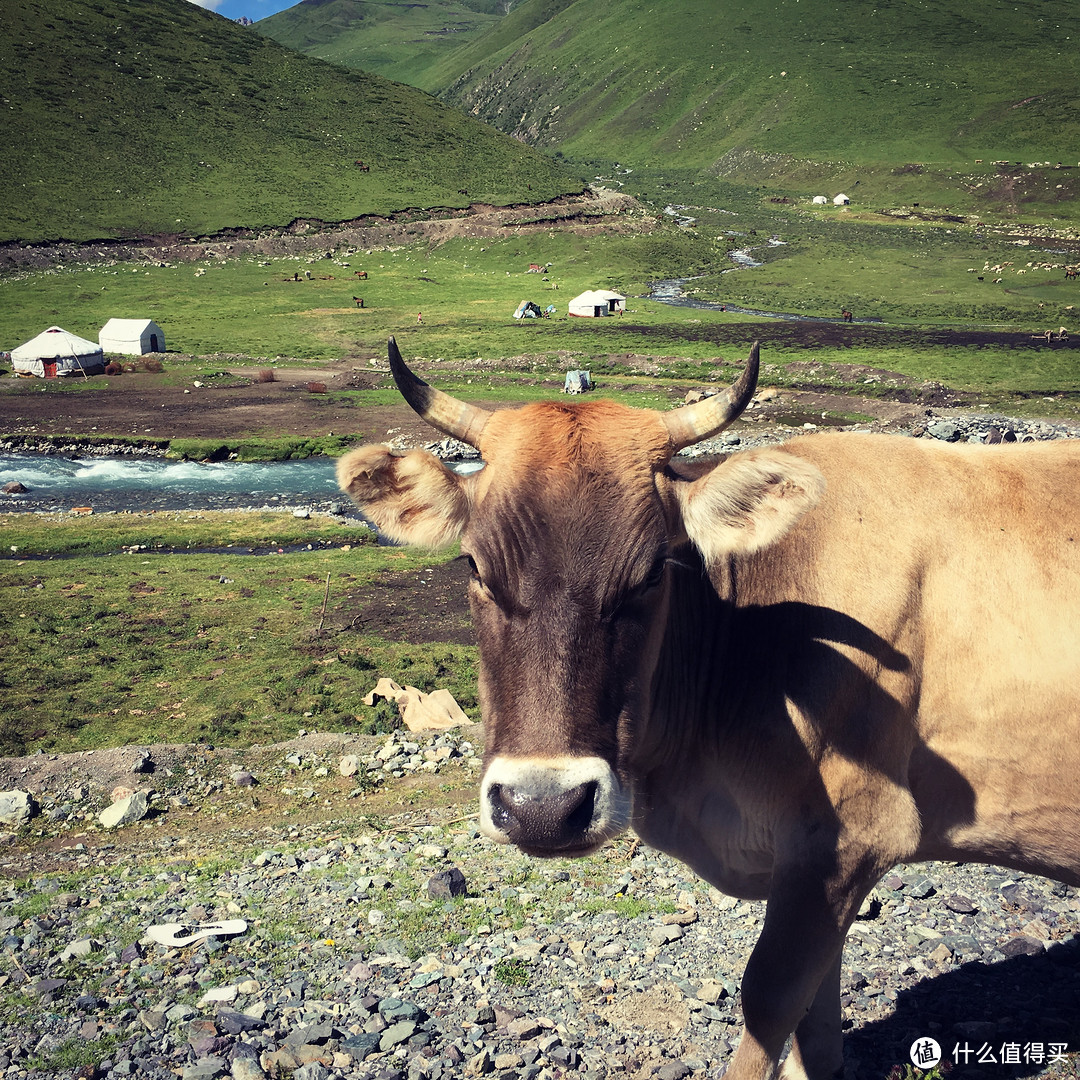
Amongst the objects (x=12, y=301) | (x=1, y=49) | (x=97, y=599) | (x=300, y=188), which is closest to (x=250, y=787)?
(x=97, y=599)

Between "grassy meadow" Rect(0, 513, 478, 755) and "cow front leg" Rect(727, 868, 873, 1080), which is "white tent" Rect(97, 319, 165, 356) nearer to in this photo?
"grassy meadow" Rect(0, 513, 478, 755)

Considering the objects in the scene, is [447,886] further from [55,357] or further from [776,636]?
[55,357]

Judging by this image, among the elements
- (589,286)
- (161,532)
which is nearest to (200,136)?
(589,286)

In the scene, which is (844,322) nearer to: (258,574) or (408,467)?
(258,574)

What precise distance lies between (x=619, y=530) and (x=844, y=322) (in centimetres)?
6158

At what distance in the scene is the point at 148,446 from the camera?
119 ft

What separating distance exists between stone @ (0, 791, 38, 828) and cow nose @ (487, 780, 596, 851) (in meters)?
9.51

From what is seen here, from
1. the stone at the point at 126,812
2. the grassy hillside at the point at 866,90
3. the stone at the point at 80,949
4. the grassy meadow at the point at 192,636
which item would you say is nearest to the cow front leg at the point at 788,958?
the stone at the point at 80,949

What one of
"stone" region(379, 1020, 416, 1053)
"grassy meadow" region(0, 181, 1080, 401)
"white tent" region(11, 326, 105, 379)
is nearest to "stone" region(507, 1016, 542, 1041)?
"stone" region(379, 1020, 416, 1053)

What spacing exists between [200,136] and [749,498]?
120m

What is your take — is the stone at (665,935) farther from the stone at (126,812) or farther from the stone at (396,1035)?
the stone at (126,812)

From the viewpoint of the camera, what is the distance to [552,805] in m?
3.69

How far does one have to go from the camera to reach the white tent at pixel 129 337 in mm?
54594

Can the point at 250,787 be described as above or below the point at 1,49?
below
